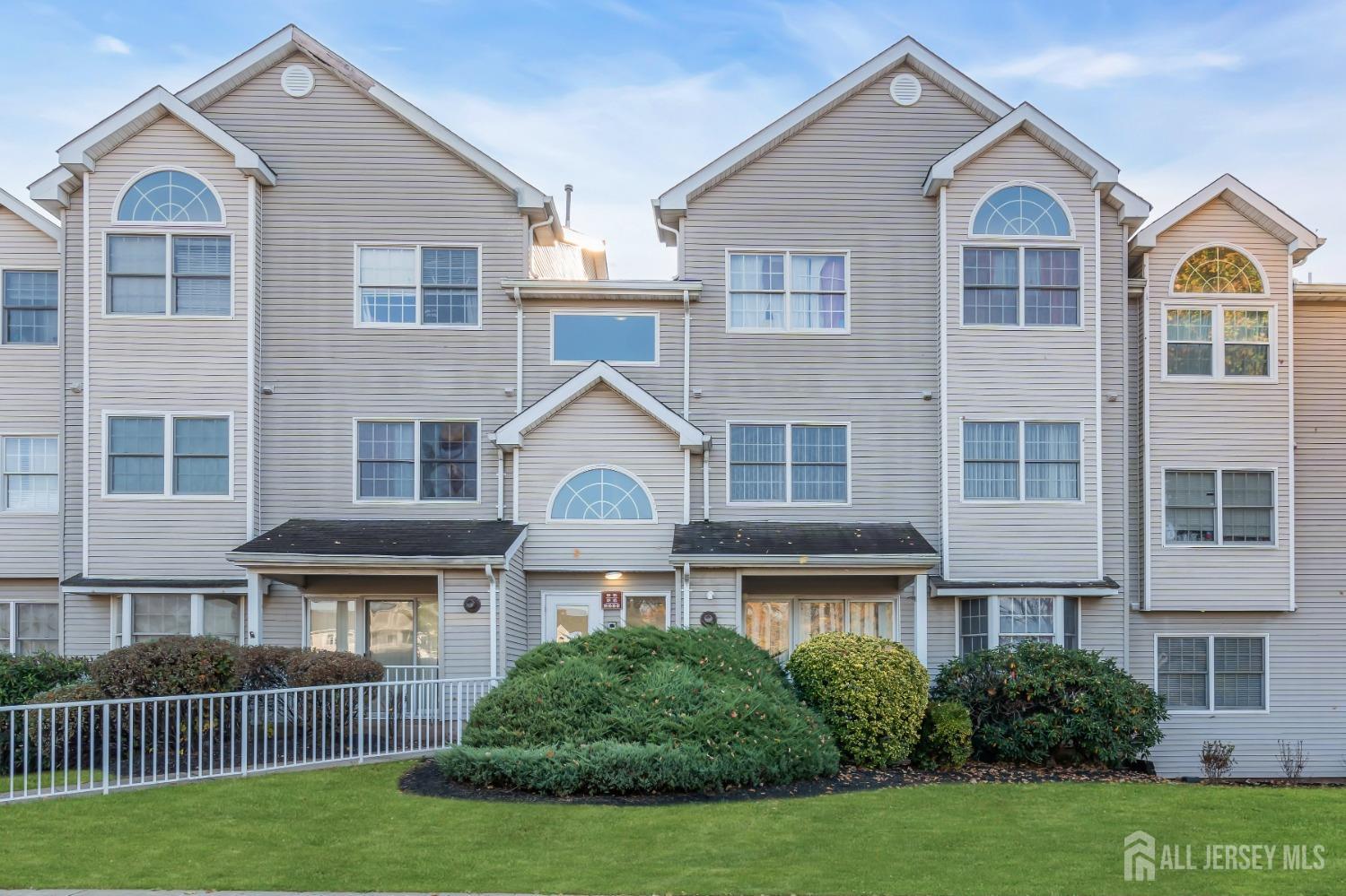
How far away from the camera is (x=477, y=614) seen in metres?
21.4

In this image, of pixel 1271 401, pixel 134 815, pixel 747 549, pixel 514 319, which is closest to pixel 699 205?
pixel 514 319

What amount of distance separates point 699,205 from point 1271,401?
34.9 feet

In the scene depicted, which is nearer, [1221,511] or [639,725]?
[639,725]

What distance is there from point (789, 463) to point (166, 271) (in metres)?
11.1

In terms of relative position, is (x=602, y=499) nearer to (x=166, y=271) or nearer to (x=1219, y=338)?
(x=166, y=271)

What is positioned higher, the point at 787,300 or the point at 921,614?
the point at 787,300

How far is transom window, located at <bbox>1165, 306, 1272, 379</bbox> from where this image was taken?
934 inches

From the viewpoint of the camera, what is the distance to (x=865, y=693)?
60.5 ft

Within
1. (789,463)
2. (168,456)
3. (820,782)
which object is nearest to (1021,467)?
(789,463)

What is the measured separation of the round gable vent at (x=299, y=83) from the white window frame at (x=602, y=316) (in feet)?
19.2

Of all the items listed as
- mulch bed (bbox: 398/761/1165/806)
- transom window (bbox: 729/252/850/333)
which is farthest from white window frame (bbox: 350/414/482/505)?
mulch bed (bbox: 398/761/1165/806)

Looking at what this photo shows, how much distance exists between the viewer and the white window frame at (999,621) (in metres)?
22.7

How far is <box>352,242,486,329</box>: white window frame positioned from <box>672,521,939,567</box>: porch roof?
533 centimetres

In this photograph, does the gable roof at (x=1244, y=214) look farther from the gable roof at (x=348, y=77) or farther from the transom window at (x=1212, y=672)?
the gable roof at (x=348, y=77)
